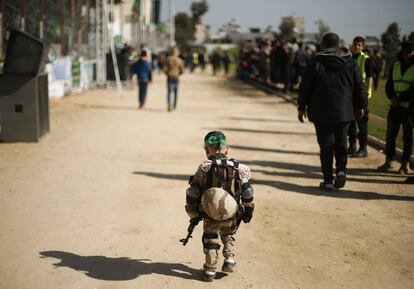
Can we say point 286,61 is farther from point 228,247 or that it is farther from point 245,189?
point 245,189

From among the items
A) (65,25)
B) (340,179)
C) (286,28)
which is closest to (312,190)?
(340,179)

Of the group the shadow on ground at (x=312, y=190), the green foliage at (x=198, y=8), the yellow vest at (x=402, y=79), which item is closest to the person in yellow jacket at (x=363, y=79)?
the yellow vest at (x=402, y=79)

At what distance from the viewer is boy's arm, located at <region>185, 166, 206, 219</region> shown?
4.46m

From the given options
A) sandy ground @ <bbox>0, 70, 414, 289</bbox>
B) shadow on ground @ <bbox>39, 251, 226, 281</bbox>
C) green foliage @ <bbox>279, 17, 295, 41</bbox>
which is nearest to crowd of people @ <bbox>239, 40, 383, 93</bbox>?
sandy ground @ <bbox>0, 70, 414, 289</bbox>

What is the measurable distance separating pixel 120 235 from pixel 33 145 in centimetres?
570

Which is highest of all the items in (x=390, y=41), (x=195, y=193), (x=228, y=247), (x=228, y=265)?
(x=390, y=41)

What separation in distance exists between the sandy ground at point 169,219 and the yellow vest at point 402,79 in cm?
129

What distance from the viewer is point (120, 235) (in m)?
5.80

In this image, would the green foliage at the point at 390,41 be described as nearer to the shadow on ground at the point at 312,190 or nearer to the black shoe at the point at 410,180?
the black shoe at the point at 410,180

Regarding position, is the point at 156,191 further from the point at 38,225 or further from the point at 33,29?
the point at 33,29

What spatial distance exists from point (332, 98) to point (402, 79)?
1567mm

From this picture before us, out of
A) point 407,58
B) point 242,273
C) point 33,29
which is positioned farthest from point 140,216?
point 33,29

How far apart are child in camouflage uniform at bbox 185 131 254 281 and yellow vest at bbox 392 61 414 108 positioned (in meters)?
4.88

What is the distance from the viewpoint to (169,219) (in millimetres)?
6395
